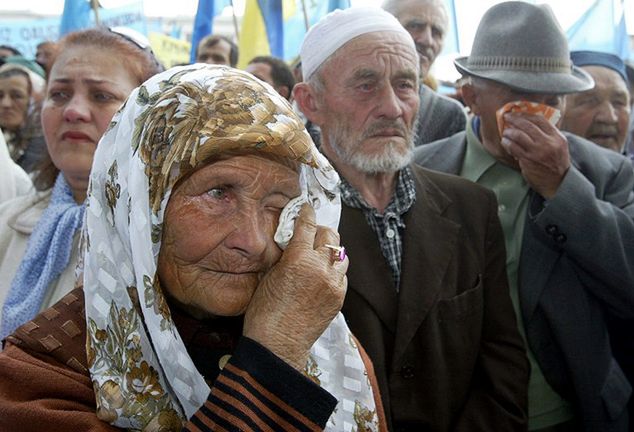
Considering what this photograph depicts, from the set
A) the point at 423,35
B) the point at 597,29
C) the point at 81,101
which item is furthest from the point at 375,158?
the point at 597,29

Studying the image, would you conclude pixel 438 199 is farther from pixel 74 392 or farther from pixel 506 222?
pixel 74 392

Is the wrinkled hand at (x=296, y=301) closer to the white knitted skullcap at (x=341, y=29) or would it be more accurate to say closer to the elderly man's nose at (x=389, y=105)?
the elderly man's nose at (x=389, y=105)

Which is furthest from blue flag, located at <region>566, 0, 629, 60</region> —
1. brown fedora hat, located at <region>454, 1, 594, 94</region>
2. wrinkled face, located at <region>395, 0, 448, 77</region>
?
brown fedora hat, located at <region>454, 1, 594, 94</region>

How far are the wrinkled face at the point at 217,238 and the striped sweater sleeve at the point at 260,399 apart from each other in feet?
0.54

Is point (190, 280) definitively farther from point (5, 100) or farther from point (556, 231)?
point (5, 100)

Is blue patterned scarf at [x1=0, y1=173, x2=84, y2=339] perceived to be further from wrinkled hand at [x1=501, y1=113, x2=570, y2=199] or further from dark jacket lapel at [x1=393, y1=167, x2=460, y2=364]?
wrinkled hand at [x1=501, y1=113, x2=570, y2=199]

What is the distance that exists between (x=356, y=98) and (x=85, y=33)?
3.52 feet

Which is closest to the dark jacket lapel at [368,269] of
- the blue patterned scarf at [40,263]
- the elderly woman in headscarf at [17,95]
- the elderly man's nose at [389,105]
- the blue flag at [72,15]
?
the elderly man's nose at [389,105]

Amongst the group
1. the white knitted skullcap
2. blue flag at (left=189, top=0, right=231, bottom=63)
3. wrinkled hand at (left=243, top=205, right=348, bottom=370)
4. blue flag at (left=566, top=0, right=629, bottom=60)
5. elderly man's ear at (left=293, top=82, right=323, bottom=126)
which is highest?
the white knitted skullcap

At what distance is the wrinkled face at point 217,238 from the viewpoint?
1710 millimetres

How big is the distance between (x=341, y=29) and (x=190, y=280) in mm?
1691

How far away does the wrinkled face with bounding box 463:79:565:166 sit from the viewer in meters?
3.37

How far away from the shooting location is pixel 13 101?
6.21 metres

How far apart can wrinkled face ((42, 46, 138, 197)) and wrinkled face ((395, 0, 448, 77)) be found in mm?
2457
